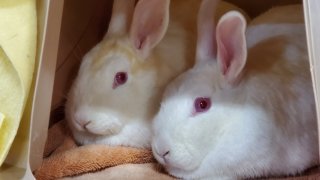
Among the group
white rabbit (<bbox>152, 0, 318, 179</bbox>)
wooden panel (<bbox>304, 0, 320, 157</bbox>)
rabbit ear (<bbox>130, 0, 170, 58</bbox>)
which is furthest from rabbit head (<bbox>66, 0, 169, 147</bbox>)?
wooden panel (<bbox>304, 0, 320, 157</bbox>)

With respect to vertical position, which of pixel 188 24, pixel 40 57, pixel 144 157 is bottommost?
pixel 144 157

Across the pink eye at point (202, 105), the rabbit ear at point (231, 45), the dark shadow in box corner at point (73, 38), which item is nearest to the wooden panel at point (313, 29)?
the rabbit ear at point (231, 45)

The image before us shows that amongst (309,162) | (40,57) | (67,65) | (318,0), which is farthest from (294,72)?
(67,65)

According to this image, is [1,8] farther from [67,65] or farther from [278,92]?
[278,92]

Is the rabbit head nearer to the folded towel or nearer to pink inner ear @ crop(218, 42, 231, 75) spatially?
the folded towel

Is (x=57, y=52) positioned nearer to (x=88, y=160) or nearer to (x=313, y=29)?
(x=88, y=160)

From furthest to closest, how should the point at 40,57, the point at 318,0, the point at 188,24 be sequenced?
the point at 188,24 → the point at 40,57 → the point at 318,0
